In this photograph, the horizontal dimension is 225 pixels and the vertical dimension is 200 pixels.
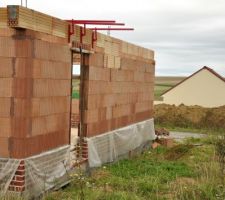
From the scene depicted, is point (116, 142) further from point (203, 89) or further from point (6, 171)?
point (203, 89)

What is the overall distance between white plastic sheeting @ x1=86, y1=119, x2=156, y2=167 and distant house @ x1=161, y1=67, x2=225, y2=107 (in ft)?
58.2

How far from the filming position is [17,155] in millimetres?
7648

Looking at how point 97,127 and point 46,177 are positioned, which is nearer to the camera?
point 46,177

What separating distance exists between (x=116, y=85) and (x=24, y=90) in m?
5.53

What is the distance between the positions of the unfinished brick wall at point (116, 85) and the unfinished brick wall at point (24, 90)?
247 centimetres

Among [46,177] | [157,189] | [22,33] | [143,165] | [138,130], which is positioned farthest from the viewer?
[138,130]

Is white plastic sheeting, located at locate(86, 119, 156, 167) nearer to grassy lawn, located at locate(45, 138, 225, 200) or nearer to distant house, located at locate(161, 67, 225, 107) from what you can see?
grassy lawn, located at locate(45, 138, 225, 200)

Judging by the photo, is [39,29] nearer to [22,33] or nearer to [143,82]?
[22,33]

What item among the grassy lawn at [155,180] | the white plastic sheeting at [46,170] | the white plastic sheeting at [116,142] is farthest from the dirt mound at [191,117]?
the white plastic sheeting at [46,170]

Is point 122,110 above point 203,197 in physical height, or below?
above

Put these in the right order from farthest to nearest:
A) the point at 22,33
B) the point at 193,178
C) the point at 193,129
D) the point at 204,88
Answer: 1. the point at 204,88
2. the point at 193,129
3. the point at 193,178
4. the point at 22,33

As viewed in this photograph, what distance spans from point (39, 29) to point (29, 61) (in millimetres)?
697

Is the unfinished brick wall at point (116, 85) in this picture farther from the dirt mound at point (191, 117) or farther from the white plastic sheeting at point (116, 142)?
the dirt mound at point (191, 117)

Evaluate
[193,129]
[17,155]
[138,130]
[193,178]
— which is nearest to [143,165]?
[193,178]
